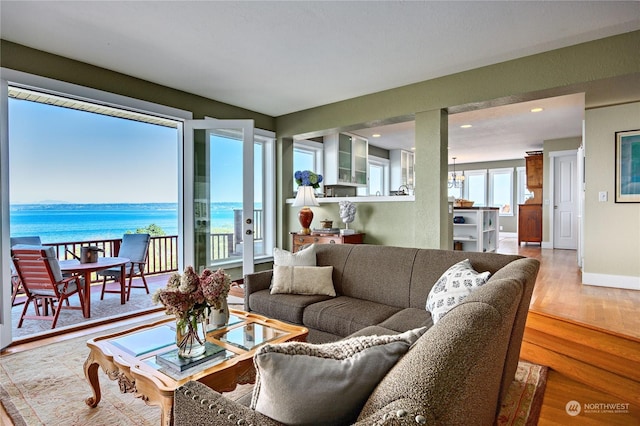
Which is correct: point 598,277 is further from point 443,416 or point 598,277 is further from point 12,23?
point 12,23

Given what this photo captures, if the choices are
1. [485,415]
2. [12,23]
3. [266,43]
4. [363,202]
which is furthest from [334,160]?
[485,415]

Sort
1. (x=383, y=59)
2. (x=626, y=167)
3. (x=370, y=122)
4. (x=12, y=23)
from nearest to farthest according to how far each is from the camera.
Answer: (x=12, y=23)
(x=383, y=59)
(x=626, y=167)
(x=370, y=122)

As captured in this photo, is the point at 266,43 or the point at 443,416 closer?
the point at 443,416

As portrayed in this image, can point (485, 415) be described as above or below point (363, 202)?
below

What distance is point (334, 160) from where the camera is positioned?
6461 millimetres

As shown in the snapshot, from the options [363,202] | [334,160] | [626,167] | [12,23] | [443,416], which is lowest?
[443,416]

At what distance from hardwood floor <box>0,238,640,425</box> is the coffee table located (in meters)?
0.68

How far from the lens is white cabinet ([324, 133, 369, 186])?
6473 millimetres

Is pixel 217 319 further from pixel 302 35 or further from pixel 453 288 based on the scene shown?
pixel 302 35

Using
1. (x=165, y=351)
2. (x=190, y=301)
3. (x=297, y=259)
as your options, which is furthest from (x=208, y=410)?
(x=297, y=259)

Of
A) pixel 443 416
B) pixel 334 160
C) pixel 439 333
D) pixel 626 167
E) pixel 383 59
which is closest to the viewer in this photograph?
pixel 443 416

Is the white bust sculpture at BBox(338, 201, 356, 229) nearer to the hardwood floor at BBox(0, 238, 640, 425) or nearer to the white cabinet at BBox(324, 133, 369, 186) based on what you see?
the white cabinet at BBox(324, 133, 369, 186)

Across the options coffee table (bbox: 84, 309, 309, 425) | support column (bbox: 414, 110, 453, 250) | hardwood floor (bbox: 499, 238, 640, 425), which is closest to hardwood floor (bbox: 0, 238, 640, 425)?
hardwood floor (bbox: 499, 238, 640, 425)

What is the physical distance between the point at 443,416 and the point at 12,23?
384cm
